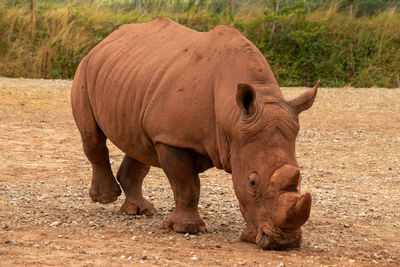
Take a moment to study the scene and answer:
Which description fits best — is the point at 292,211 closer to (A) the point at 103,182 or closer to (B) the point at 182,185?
(B) the point at 182,185

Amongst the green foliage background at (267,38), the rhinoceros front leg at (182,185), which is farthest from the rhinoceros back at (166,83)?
the green foliage background at (267,38)

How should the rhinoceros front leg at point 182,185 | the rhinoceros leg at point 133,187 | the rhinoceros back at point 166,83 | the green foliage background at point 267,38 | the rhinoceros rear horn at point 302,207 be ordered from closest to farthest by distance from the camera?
the rhinoceros rear horn at point 302,207 < the rhinoceros back at point 166,83 < the rhinoceros front leg at point 182,185 < the rhinoceros leg at point 133,187 < the green foliage background at point 267,38

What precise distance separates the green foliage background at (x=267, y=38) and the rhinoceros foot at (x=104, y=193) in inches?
438

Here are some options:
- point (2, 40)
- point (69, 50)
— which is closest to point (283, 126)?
point (69, 50)

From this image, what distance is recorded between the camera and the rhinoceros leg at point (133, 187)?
6965 millimetres

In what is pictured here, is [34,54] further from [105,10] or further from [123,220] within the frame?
[123,220]

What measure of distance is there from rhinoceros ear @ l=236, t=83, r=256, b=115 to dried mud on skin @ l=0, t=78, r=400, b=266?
1038 millimetres

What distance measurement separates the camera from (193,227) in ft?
19.4

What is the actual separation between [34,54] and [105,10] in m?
3.20

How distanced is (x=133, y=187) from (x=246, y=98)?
229cm

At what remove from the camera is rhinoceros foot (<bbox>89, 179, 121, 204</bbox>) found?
7.02 meters

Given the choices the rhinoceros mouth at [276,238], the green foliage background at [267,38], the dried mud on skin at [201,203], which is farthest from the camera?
the green foliage background at [267,38]

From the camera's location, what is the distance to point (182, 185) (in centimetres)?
580

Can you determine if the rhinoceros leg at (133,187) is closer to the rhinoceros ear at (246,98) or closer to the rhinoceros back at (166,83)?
the rhinoceros back at (166,83)
